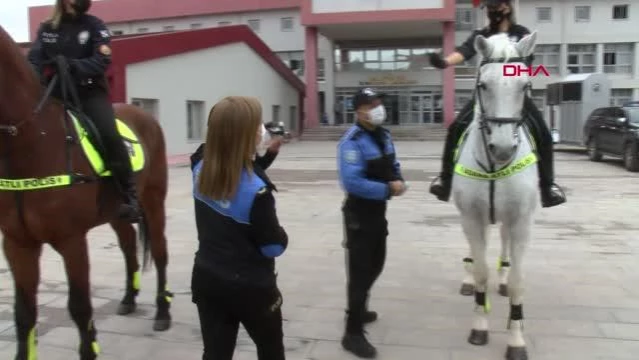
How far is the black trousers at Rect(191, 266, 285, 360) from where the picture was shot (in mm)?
2932

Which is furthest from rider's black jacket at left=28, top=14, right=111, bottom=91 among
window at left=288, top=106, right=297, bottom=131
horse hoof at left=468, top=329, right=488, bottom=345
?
window at left=288, top=106, right=297, bottom=131

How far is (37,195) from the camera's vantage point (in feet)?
12.7

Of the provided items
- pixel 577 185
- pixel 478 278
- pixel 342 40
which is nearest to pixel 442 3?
pixel 342 40

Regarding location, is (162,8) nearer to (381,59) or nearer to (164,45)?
(381,59)

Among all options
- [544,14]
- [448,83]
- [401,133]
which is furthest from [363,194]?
[544,14]

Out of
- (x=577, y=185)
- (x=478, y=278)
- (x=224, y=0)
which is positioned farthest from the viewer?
(x=224, y=0)

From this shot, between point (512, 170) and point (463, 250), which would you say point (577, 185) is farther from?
point (512, 170)

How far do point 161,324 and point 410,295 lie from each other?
8.36 feet

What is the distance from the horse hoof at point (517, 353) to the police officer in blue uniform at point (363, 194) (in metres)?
1.03

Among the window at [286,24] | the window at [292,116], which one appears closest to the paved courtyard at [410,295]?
the window at [292,116]

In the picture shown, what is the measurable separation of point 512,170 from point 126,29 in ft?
204

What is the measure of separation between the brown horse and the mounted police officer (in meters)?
2.91

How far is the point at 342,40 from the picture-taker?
47844 mm

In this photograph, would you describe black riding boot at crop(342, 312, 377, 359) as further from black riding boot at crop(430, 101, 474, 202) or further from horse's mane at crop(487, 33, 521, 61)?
horse's mane at crop(487, 33, 521, 61)
